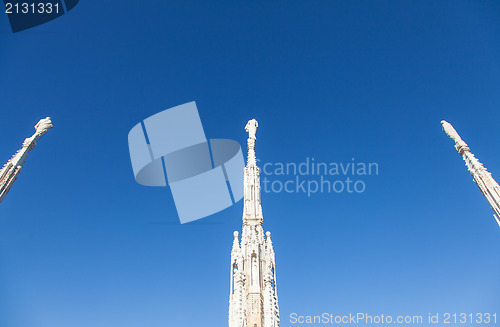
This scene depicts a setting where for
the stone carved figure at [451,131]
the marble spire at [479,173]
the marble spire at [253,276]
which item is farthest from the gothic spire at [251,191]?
the stone carved figure at [451,131]

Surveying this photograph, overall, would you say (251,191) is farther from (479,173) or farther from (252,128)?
(479,173)

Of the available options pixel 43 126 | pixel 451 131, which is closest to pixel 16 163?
pixel 43 126

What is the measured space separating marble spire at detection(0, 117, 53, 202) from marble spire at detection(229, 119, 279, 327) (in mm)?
13549

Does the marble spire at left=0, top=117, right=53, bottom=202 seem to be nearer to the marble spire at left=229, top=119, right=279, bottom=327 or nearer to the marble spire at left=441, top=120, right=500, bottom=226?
the marble spire at left=229, top=119, right=279, bottom=327

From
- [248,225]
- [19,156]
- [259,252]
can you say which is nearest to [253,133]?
[248,225]

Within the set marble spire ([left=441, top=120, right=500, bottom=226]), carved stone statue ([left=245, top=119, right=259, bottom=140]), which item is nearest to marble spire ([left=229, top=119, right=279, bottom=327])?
carved stone statue ([left=245, top=119, right=259, bottom=140])

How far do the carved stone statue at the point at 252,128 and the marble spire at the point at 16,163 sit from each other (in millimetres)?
14231

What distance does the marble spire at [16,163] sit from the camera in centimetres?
1780

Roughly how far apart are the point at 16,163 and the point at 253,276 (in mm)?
15820

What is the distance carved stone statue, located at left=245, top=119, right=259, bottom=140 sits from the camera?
20694mm

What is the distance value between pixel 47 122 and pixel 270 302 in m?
20.1

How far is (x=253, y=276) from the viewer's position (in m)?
13.9

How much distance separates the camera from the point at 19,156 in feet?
63.4

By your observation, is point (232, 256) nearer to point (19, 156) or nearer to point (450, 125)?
point (19, 156)
